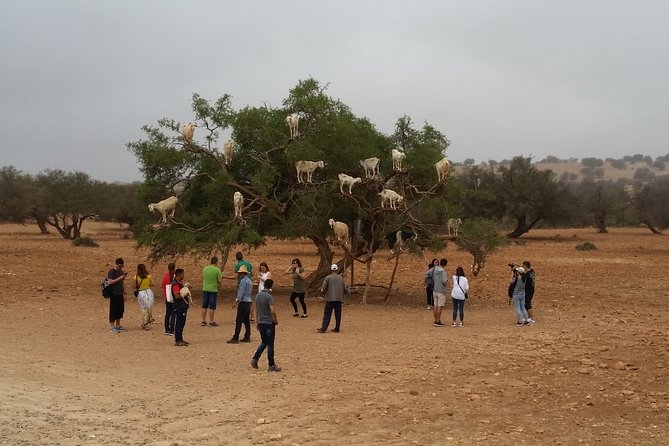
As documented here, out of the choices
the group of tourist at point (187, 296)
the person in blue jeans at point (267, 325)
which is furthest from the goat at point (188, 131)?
the person in blue jeans at point (267, 325)

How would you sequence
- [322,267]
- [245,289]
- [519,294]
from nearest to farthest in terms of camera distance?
[245,289], [519,294], [322,267]

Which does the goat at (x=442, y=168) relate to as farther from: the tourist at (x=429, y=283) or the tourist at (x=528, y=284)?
the tourist at (x=528, y=284)

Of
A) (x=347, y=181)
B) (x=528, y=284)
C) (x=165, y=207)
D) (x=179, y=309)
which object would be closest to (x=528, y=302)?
(x=528, y=284)

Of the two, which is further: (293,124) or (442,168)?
(293,124)

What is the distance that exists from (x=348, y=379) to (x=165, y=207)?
1033 centimetres

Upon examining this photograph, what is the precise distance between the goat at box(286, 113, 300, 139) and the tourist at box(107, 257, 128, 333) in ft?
21.9

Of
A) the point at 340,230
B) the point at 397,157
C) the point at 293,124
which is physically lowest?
the point at 340,230

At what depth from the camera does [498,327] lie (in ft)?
49.0

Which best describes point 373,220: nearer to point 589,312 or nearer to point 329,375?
point 589,312

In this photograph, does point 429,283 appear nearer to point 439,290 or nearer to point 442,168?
point 439,290

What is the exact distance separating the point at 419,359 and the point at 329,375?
1957 millimetres

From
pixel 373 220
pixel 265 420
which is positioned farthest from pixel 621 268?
pixel 265 420

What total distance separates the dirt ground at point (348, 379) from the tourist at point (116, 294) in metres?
0.41

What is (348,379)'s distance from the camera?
32.6ft
